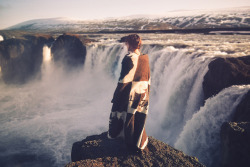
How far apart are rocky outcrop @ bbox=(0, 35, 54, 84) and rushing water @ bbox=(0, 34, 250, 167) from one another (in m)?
5.51

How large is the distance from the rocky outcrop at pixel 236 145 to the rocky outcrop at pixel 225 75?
3.59 m

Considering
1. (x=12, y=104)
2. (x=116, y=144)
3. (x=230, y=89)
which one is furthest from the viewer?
(x=12, y=104)

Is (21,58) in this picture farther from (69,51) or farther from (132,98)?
(132,98)

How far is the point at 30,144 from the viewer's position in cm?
1009

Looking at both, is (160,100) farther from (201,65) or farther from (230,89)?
(230,89)

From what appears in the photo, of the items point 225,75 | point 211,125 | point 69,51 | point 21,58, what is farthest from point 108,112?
point 21,58

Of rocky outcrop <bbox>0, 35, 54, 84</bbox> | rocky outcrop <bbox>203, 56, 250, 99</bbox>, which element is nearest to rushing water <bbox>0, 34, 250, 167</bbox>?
rocky outcrop <bbox>203, 56, 250, 99</bbox>

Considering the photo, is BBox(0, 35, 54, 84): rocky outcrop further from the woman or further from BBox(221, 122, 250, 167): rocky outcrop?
BBox(221, 122, 250, 167): rocky outcrop

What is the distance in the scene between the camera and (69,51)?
23250 mm

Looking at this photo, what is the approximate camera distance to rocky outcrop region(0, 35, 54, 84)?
2484cm

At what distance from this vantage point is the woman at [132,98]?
3543 mm

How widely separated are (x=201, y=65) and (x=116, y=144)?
22.1ft

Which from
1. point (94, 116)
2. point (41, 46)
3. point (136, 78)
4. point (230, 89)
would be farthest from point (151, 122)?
point (41, 46)

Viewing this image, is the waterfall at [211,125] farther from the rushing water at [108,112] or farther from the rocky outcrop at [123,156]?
the rocky outcrop at [123,156]
